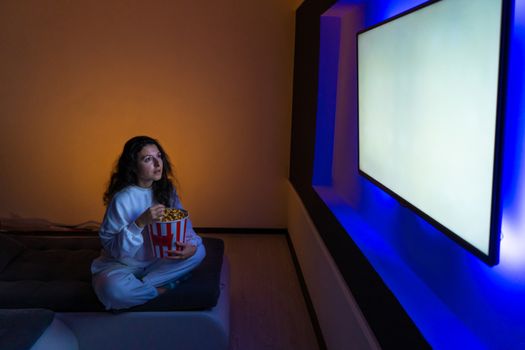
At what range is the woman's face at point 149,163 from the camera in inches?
93.0

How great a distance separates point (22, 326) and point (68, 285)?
388mm

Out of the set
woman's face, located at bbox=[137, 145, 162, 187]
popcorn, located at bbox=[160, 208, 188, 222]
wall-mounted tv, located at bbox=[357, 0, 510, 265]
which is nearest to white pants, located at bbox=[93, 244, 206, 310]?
popcorn, located at bbox=[160, 208, 188, 222]

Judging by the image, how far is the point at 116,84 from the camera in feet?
13.3

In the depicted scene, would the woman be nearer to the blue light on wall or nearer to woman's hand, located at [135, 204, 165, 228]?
woman's hand, located at [135, 204, 165, 228]

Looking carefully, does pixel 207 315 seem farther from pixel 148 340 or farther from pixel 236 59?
pixel 236 59

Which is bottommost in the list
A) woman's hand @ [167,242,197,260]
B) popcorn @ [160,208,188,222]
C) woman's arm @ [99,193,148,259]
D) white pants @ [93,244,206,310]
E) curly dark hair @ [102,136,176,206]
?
white pants @ [93,244,206,310]

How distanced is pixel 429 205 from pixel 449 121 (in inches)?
12.4

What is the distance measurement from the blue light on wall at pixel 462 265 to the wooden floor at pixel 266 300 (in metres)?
0.80

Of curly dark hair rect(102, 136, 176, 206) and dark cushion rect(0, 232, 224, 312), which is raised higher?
curly dark hair rect(102, 136, 176, 206)

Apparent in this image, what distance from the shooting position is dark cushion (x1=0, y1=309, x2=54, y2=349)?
193cm

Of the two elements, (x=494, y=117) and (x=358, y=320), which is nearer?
(x=494, y=117)

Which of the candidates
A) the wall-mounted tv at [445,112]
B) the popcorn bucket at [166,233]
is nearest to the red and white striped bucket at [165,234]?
the popcorn bucket at [166,233]

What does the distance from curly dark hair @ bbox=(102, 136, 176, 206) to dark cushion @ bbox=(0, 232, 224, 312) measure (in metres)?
0.44

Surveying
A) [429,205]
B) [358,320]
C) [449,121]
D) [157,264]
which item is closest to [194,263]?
[157,264]
